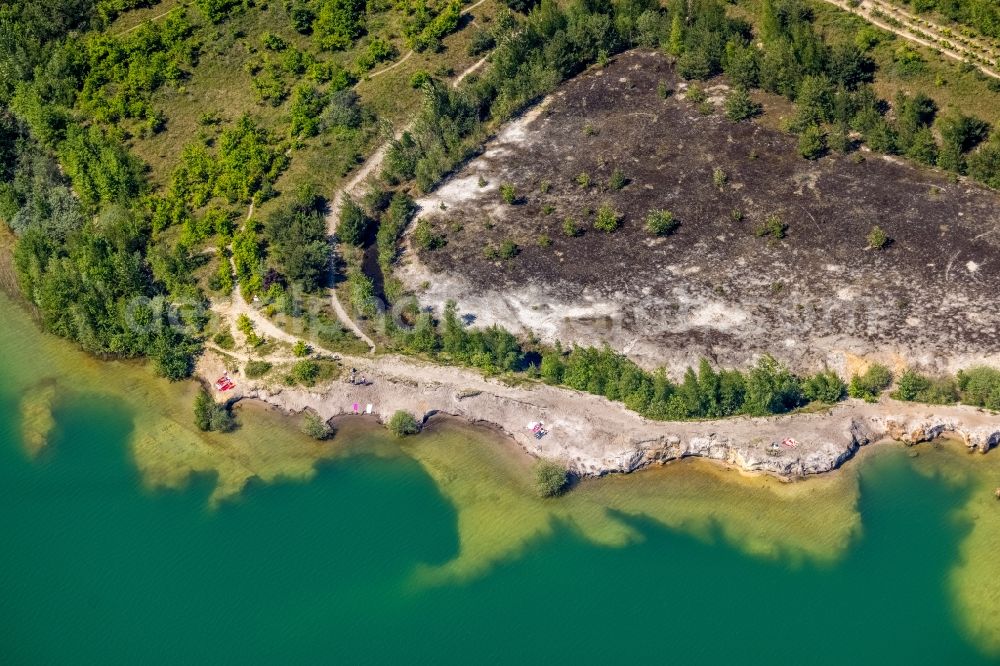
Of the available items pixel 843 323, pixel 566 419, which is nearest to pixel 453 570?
pixel 566 419

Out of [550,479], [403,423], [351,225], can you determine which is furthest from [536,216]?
[550,479]

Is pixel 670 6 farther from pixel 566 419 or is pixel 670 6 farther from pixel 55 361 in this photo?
pixel 55 361

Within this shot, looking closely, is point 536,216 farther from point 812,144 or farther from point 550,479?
point 550,479

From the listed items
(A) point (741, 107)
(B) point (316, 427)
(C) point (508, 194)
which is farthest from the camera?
(A) point (741, 107)

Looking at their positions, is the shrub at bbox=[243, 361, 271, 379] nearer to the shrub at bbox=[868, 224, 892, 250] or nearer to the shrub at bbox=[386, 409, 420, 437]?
the shrub at bbox=[386, 409, 420, 437]

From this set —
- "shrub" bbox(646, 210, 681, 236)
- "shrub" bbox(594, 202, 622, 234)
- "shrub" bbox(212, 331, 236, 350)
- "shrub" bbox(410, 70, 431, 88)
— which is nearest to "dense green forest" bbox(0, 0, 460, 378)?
"shrub" bbox(212, 331, 236, 350)

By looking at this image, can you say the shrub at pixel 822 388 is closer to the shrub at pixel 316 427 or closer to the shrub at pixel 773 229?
the shrub at pixel 773 229

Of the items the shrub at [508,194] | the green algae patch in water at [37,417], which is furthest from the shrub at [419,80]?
the green algae patch in water at [37,417]
